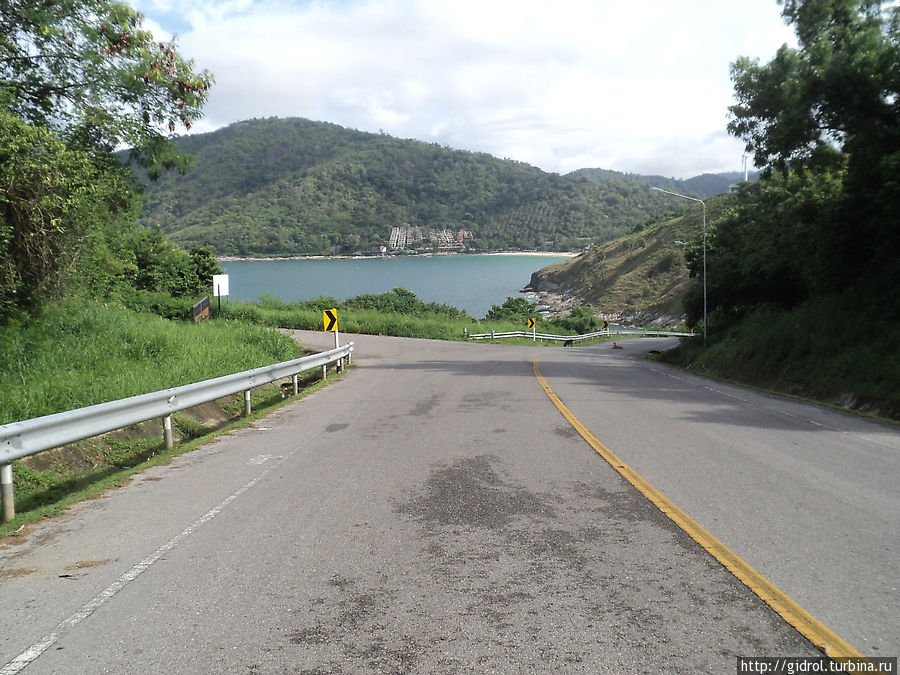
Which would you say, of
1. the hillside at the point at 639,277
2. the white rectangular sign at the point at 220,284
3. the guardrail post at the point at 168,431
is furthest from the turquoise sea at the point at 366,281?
the guardrail post at the point at 168,431

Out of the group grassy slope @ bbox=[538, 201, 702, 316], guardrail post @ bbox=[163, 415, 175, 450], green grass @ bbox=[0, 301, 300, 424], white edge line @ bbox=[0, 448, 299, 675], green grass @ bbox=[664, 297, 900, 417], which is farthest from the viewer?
grassy slope @ bbox=[538, 201, 702, 316]

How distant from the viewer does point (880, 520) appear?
19.5ft

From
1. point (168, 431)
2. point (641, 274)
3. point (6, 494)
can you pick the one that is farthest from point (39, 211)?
point (641, 274)

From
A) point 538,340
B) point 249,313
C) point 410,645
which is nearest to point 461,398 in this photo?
point 410,645

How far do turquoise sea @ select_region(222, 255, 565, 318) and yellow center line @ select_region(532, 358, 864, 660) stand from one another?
85994 mm

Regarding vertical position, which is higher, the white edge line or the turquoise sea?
the turquoise sea

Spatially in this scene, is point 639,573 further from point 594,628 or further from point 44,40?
point 44,40

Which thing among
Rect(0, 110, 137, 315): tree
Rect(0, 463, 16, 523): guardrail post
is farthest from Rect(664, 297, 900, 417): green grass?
Rect(0, 110, 137, 315): tree

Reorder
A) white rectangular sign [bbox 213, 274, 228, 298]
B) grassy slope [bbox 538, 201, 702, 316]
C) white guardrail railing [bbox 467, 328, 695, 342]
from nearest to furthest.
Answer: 1. white rectangular sign [bbox 213, 274, 228, 298]
2. white guardrail railing [bbox 467, 328, 695, 342]
3. grassy slope [bbox 538, 201, 702, 316]

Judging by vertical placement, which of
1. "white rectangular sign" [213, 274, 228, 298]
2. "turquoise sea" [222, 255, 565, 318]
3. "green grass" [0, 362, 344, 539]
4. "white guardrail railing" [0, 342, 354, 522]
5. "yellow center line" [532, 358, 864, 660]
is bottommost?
"green grass" [0, 362, 344, 539]

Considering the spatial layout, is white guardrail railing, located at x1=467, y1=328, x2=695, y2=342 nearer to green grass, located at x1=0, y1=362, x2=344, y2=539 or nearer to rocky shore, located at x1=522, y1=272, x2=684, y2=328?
rocky shore, located at x1=522, y1=272, x2=684, y2=328

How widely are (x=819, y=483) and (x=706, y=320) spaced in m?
31.0

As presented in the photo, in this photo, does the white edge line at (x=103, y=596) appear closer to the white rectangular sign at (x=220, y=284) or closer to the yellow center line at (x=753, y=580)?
the yellow center line at (x=753, y=580)

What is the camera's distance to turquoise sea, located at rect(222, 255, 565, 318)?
11394cm
